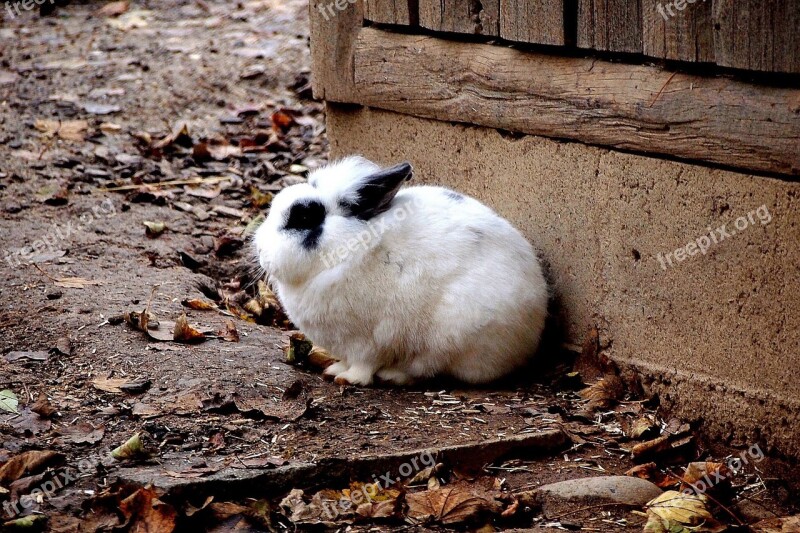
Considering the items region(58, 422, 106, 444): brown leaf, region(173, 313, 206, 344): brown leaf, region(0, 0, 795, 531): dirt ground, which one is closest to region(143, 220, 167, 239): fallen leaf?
region(0, 0, 795, 531): dirt ground

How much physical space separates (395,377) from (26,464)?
1.67 m

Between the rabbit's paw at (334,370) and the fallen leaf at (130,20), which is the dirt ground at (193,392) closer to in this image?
the rabbit's paw at (334,370)

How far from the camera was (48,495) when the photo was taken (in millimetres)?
3367

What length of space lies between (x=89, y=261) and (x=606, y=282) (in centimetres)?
288

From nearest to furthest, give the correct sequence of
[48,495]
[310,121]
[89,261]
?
1. [48,495]
2. [89,261]
3. [310,121]

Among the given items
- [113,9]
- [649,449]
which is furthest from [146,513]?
[113,9]

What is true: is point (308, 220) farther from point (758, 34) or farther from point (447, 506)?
point (758, 34)

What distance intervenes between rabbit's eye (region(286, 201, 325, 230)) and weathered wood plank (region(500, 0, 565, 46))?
3.96ft

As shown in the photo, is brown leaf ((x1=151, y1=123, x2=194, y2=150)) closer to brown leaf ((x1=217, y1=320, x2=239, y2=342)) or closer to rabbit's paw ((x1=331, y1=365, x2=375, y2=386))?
brown leaf ((x1=217, y1=320, x2=239, y2=342))

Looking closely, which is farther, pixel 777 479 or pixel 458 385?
pixel 458 385

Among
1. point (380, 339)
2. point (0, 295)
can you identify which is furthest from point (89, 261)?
point (380, 339)

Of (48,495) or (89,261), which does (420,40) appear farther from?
(48,495)

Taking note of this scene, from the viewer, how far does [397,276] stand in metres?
4.37

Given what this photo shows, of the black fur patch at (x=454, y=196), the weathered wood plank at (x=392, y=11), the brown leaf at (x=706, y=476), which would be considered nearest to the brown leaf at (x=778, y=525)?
the brown leaf at (x=706, y=476)
